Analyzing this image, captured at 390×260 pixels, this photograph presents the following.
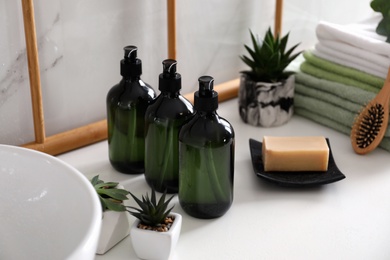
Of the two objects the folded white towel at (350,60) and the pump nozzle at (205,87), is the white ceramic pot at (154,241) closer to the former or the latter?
the pump nozzle at (205,87)

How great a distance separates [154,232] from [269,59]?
479 millimetres

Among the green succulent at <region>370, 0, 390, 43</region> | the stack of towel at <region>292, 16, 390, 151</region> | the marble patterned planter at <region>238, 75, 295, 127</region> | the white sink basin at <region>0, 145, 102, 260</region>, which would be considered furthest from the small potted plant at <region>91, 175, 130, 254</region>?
the green succulent at <region>370, 0, 390, 43</region>

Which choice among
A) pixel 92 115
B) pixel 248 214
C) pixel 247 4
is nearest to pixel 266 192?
pixel 248 214

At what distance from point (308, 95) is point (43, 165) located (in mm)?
623

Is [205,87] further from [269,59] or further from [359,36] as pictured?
[359,36]

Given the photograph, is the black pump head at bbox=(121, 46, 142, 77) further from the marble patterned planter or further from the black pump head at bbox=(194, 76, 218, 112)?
the marble patterned planter

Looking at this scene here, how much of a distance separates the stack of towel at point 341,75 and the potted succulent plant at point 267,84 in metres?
0.05

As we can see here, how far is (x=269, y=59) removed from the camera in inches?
49.4

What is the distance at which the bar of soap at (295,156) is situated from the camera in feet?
3.59

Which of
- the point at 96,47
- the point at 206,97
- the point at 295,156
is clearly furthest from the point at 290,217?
the point at 96,47

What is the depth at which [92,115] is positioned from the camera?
4.01ft

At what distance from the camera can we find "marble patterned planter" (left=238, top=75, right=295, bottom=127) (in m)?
1.25

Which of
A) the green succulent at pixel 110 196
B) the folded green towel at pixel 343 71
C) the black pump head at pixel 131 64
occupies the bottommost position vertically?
the green succulent at pixel 110 196

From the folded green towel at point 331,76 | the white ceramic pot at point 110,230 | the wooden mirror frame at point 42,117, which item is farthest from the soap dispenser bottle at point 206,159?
the folded green towel at point 331,76
